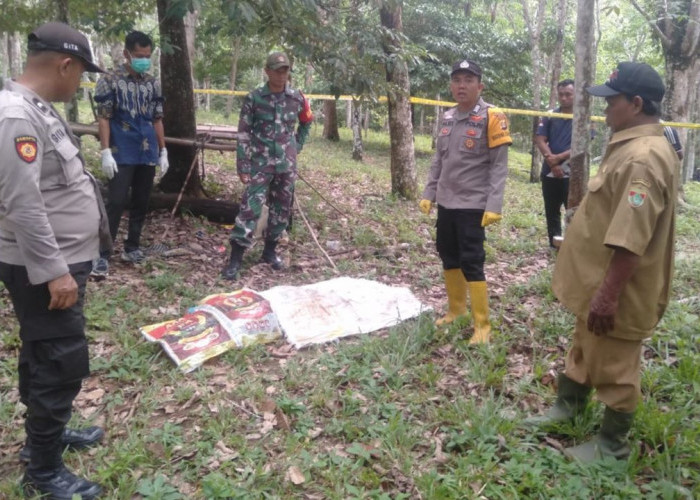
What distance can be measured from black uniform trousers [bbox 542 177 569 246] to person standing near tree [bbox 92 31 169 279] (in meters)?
4.17

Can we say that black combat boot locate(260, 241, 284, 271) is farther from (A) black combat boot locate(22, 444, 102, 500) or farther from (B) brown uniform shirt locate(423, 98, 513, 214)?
(A) black combat boot locate(22, 444, 102, 500)

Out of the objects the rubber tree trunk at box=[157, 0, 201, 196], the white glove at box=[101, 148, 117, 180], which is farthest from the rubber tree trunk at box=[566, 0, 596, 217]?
the rubber tree trunk at box=[157, 0, 201, 196]

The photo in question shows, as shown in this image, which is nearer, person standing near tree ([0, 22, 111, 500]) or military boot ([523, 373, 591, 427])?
person standing near tree ([0, 22, 111, 500])

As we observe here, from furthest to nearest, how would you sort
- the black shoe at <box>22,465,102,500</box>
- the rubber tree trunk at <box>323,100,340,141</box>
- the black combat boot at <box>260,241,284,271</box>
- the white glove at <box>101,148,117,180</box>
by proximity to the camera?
the rubber tree trunk at <box>323,100,340,141</box> < the black combat boot at <box>260,241,284,271</box> < the white glove at <box>101,148,117,180</box> < the black shoe at <box>22,465,102,500</box>

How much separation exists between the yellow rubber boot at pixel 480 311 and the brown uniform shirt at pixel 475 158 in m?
0.57

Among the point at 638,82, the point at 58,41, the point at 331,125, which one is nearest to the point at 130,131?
the point at 58,41

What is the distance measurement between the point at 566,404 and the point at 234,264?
3.35 m

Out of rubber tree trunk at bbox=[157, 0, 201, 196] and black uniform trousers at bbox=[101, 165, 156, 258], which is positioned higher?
rubber tree trunk at bbox=[157, 0, 201, 196]

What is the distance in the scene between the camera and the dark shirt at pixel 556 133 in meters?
6.08

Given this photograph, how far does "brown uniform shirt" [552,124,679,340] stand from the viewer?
225cm

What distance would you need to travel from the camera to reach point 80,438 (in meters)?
2.85

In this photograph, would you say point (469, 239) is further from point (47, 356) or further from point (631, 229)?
point (47, 356)

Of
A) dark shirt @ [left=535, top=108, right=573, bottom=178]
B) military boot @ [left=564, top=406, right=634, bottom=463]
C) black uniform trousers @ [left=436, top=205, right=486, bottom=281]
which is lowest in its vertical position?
military boot @ [left=564, top=406, right=634, bottom=463]

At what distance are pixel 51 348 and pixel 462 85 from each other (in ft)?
9.76
